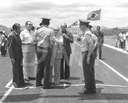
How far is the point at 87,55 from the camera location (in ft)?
29.3

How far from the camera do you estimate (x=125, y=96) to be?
8.75m

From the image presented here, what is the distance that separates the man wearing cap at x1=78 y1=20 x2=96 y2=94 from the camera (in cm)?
882

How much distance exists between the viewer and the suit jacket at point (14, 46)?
9938mm

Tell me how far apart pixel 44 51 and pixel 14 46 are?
990 millimetres

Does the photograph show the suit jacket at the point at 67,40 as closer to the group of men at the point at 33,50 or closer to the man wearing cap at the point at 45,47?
the group of men at the point at 33,50

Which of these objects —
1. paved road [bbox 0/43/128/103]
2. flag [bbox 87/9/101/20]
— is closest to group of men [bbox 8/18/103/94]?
paved road [bbox 0/43/128/103]

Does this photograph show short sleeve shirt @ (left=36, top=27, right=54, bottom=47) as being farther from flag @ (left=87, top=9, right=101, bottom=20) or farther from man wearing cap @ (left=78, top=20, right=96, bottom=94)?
flag @ (left=87, top=9, right=101, bottom=20)

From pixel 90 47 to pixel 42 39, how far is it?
5.33 ft

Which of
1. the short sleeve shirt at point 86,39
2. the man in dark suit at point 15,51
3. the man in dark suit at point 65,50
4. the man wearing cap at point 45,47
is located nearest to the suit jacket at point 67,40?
the man in dark suit at point 65,50

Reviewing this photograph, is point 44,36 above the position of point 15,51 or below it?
above

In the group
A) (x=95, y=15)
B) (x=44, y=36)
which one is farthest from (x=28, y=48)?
(x=95, y=15)

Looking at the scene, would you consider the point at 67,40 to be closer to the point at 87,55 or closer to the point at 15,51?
the point at 15,51

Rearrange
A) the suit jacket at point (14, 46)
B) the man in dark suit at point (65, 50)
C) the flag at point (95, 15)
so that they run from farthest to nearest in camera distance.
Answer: the flag at point (95, 15)
the man in dark suit at point (65, 50)
the suit jacket at point (14, 46)

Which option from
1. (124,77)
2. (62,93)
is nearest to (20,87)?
(62,93)
